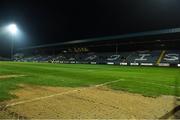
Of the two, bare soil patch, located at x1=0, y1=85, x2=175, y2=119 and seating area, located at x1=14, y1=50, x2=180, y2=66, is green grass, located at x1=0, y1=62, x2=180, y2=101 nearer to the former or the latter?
bare soil patch, located at x1=0, y1=85, x2=175, y2=119

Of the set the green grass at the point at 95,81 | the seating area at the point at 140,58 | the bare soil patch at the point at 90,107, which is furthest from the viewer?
the seating area at the point at 140,58

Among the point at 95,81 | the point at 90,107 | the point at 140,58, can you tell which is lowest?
the point at 90,107

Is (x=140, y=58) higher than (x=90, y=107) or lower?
higher

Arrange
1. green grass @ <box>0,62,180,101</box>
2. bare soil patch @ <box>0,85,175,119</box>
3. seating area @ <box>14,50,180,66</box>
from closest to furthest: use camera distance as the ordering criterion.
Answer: bare soil patch @ <box>0,85,175,119</box> < green grass @ <box>0,62,180,101</box> < seating area @ <box>14,50,180,66</box>

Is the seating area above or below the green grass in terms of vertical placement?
above

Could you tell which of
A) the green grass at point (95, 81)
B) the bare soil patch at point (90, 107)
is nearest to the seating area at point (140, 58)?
the green grass at point (95, 81)

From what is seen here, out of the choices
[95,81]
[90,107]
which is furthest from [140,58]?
[90,107]

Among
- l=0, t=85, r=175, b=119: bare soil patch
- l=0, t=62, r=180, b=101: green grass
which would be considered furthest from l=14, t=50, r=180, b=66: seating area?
l=0, t=85, r=175, b=119: bare soil patch

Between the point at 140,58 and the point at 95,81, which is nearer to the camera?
the point at 95,81

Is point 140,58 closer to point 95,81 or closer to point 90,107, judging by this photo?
point 95,81

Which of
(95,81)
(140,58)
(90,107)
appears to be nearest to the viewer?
(90,107)

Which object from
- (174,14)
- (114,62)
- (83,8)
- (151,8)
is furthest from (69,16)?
(174,14)

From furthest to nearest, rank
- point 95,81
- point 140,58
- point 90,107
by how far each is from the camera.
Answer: point 140,58, point 95,81, point 90,107

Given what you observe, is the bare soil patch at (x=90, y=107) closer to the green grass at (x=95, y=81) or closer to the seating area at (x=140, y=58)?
the green grass at (x=95, y=81)
